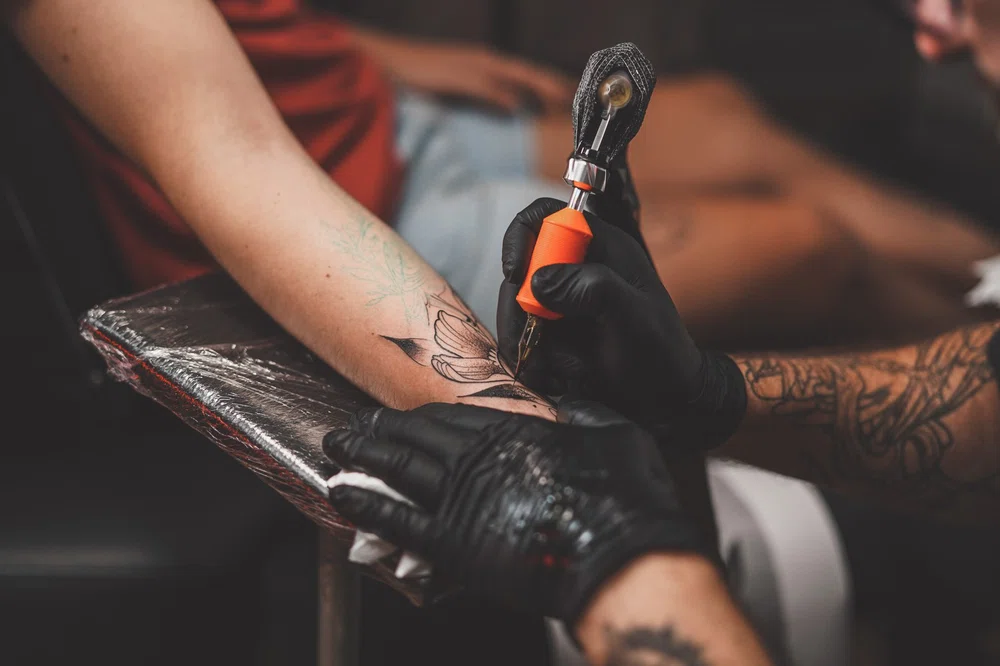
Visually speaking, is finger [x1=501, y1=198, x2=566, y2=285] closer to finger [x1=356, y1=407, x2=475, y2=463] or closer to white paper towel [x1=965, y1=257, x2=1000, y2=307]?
finger [x1=356, y1=407, x2=475, y2=463]

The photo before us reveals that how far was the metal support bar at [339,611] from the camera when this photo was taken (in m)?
0.67

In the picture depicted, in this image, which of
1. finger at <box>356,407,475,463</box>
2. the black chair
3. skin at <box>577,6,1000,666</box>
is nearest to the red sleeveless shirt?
the black chair

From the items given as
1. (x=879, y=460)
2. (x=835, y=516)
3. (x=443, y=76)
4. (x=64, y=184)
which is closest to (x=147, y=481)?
(x=64, y=184)

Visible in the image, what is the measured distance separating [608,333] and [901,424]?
0.40 metres

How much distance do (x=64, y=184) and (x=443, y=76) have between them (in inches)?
33.1

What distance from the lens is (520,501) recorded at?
44 centimetres

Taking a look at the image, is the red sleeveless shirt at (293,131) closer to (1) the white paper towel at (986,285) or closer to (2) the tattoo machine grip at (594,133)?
(2) the tattoo machine grip at (594,133)

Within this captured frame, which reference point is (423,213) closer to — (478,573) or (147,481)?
(147,481)

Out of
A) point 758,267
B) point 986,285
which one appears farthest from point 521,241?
point 986,285

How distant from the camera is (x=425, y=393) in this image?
571 mm

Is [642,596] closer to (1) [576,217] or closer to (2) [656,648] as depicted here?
(2) [656,648]

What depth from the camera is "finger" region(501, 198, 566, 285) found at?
511 mm

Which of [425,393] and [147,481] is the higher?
[425,393]

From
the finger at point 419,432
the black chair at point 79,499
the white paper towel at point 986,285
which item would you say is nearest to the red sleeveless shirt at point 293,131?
the black chair at point 79,499
